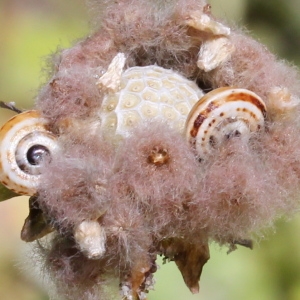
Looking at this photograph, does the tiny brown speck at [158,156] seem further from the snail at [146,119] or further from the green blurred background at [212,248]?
the green blurred background at [212,248]

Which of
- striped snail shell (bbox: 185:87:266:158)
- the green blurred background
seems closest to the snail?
striped snail shell (bbox: 185:87:266:158)

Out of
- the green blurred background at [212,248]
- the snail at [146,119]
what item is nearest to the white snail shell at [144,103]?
the snail at [146,119]

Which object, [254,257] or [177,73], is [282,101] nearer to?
[177,73]

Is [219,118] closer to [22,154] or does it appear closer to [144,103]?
[144,103]

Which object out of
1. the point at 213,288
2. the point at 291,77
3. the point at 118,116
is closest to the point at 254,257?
the point at 213,288

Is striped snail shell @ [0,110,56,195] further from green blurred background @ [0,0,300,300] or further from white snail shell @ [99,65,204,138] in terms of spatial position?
green blurred background @ [0,0,300,300]

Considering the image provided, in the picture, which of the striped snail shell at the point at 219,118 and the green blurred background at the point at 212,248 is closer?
the striped snail shell at the point at 219,118

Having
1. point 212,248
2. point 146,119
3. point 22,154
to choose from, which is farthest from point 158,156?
point 212,248

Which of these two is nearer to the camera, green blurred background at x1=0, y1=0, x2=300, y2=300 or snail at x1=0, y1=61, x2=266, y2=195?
snail at x1=0, y1=61, x2=266, y2=195
